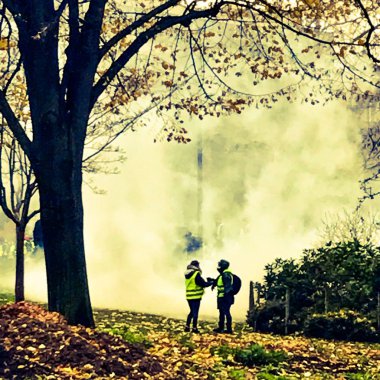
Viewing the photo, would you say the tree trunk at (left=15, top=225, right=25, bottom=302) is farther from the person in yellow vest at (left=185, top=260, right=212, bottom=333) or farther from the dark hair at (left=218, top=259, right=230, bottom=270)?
the dark hair at (left=218, top=259, right=230, bottom=270)

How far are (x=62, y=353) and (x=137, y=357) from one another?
3.88ft

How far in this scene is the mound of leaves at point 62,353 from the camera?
333 inches

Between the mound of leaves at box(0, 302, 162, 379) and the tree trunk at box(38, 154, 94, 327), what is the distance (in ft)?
2.59

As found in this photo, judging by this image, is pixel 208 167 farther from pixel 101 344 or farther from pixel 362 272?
pixel 101 344

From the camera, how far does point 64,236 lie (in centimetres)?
1099

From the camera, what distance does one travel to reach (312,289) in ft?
61.4

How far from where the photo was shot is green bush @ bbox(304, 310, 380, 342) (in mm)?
17141

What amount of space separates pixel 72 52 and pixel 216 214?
161 feet

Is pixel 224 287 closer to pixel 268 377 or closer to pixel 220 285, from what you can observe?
pixel 220 285

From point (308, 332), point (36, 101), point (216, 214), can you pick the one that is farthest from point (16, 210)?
point (216, 214)

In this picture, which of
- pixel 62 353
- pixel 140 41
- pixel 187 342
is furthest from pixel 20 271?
pixel 62 353

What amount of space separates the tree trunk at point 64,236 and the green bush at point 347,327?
8068mm

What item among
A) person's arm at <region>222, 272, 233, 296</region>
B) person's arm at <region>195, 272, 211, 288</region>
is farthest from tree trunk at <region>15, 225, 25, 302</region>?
person's arm at <region>222, 272, 233, 296</region>

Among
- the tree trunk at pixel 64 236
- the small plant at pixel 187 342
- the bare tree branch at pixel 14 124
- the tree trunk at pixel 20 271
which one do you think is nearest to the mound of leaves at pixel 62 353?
the tree trunk at pixel 64 236
